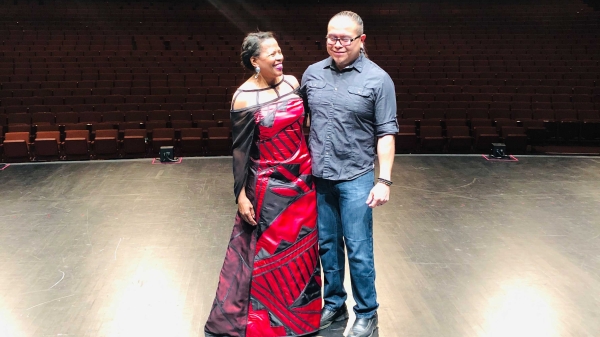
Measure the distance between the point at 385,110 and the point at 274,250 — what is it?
63cm

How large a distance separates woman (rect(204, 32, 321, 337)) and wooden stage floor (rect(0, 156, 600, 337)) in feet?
0.75

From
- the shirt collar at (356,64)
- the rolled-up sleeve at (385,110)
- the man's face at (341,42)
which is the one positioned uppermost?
the man's face at (341,42)

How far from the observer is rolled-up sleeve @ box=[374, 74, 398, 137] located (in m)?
1.79

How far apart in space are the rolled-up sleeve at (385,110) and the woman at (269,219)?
268 millimetres

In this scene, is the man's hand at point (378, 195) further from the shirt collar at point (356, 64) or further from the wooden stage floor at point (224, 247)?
the wooden stage floor at point (224, 247)

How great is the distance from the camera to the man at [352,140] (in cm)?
179

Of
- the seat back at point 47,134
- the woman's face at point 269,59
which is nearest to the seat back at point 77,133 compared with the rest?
the seat back at point 47,134

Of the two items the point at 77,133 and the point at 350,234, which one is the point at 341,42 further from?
the point at 77,133

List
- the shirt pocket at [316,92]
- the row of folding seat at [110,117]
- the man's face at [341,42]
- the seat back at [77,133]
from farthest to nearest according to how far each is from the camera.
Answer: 1. the row of folding seat at [110,117]
2. the seat back at [77,133]
3. the shirt pocket at [316,92]
4. the man's face at [341,42]

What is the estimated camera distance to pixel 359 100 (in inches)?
70.9

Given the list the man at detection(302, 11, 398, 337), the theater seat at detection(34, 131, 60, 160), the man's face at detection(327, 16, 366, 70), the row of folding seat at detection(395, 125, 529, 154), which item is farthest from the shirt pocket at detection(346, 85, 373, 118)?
the theater seat at detection(34, 131, 60, 160)

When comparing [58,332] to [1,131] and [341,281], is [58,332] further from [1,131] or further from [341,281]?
[1,131]

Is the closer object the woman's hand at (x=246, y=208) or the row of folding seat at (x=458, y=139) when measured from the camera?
the woman's hand at (x=246, y=208)

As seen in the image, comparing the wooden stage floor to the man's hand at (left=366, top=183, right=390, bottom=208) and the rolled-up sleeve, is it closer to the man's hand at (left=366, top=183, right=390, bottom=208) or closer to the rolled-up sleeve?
the man's hand at (left=366, top=183, right=390, bottom=208)
